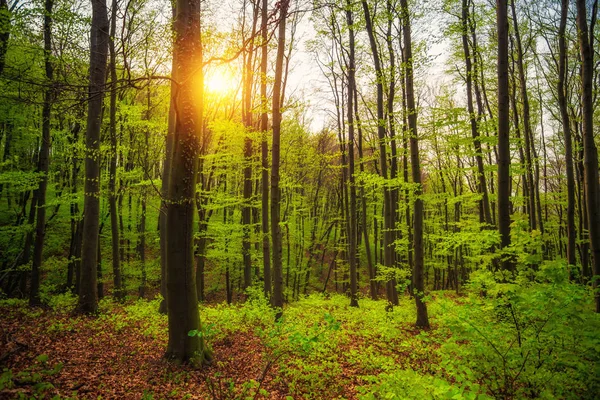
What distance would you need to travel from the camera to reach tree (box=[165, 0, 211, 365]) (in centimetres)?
541

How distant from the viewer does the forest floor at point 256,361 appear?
→ 3949mm

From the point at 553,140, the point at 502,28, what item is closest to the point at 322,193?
the point at 553,140

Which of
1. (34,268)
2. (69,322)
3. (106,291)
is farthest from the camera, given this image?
(106,291)

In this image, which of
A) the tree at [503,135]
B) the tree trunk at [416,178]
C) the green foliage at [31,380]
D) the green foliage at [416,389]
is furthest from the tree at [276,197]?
the tree at [503,135]

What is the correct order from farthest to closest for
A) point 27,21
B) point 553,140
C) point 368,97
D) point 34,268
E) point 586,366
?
1. point 553,140
2. point 368,97
3. point 34,268
4. point 27,21
5. point 586,366

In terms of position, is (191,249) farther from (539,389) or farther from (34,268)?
(34,268)

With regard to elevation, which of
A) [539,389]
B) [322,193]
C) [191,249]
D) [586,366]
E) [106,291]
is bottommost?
[106,291]

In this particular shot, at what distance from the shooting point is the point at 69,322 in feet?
25.6

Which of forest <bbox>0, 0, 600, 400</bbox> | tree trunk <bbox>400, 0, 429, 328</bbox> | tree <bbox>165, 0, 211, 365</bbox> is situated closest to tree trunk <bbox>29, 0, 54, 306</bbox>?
forest <bbox>0, 0, 600, 400</bbox>

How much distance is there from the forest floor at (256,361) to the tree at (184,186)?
694 millimetres

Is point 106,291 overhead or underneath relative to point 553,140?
underneath

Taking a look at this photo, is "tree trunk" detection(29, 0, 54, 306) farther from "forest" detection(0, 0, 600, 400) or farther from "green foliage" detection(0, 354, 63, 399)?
"green foliage" detection(0, 354, 63, 399)

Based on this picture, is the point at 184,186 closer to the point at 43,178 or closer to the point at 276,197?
the point at 276,197

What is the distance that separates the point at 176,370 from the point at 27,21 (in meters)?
10.2
